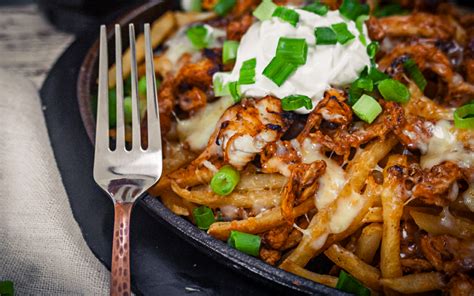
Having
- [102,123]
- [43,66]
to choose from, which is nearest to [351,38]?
[102,123]

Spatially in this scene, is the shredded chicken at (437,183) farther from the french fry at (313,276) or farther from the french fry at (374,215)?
the french fry at (313,276)

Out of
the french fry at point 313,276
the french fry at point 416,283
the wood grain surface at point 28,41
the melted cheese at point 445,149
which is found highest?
the melted cheese at point 445,149

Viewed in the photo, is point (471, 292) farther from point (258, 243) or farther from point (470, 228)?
point (258, 243)

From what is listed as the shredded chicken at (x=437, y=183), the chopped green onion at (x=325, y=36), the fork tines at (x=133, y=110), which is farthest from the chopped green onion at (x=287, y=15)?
the shredded chicken at (x=437, y=183)

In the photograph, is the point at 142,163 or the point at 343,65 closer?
the point at 142,163

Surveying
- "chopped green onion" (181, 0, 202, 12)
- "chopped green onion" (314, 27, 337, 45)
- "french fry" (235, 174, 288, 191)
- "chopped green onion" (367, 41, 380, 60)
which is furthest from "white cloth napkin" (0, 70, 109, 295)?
"chopped green onion" (367, 41, 380, 60)

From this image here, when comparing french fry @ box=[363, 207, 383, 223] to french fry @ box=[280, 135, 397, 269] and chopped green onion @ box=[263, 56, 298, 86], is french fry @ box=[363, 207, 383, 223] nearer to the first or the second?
french fry @ box=[280, 135, 397, 269]
